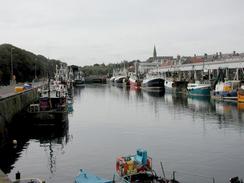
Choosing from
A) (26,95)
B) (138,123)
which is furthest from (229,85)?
(26,95)

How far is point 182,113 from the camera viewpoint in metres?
75.4

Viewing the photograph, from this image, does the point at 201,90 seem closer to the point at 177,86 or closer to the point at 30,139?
the point at 177,86

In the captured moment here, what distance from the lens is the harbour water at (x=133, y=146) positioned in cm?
3344

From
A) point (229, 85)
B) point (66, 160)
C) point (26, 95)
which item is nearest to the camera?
point (66, 160)

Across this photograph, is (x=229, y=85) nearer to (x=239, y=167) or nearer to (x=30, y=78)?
(x=239, y=167)

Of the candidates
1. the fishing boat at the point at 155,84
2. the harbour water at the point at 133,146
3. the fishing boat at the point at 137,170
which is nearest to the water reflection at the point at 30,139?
the harbour water at the point at 133,146

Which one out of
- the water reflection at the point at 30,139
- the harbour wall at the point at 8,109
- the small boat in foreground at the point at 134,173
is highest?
the harbour wall at the point at 8,109

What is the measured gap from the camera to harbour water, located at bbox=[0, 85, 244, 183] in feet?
110

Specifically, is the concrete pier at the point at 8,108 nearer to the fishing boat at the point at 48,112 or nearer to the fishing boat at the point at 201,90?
the fishing boat at the point at 48,112

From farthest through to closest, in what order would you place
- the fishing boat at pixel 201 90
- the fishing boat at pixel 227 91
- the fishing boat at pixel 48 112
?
the fishing boat at pixel 201 90
the fishing boat at pixel 227 91
the fishing boat at pixel 48 112

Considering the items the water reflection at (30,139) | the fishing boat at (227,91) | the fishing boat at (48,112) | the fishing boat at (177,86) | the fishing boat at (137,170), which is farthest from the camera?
the fishing boat at (177,86)

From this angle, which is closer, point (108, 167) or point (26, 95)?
point (108, 167)

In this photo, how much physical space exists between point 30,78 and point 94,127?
107695 millimetres

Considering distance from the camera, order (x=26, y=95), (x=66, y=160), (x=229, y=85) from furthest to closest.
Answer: (x=229, y=85) → (x=26, y=95) → (x=66, y=160)
